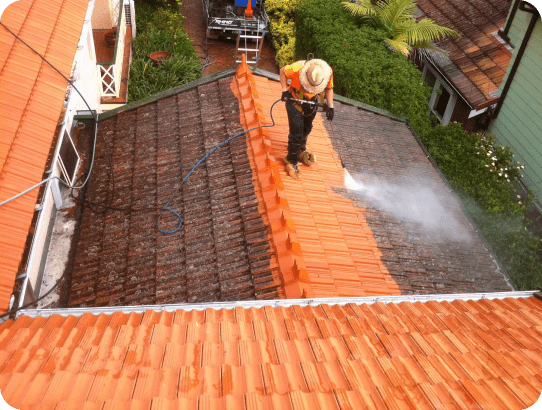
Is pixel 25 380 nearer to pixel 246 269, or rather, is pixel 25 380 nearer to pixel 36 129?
pixel 246 269

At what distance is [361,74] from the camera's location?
13.0 meters

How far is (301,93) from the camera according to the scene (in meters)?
6.56

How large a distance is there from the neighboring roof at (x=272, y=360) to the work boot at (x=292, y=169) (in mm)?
2665

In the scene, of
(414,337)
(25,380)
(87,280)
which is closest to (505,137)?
(414,337)

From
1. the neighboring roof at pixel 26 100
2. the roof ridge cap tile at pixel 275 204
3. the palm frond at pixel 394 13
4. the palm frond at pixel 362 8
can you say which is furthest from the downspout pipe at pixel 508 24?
the neighboring roof at pixel 26 100

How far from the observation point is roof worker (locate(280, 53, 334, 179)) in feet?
20.3

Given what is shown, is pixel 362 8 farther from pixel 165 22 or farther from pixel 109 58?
Answer: pixel 109 58

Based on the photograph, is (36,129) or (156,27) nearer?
(36,129)

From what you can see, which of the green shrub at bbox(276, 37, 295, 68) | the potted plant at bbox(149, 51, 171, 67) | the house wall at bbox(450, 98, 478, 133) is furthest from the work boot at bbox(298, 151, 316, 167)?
the green shrub at bbox(276, 37, 295, 68)

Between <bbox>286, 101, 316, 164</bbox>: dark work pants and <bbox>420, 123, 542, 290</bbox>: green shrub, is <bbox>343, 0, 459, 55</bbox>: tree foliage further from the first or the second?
<bbox>286, 101, 316, 164</bbox>: dark work pants

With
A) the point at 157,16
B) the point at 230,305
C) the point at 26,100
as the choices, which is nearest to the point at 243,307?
the point at 230,305

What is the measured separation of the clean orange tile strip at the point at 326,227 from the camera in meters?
5.70

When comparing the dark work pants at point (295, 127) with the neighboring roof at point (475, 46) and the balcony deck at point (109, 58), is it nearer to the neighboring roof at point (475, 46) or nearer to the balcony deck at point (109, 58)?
the balcony deck at point (109, 58)

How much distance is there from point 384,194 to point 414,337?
3.62 meters
